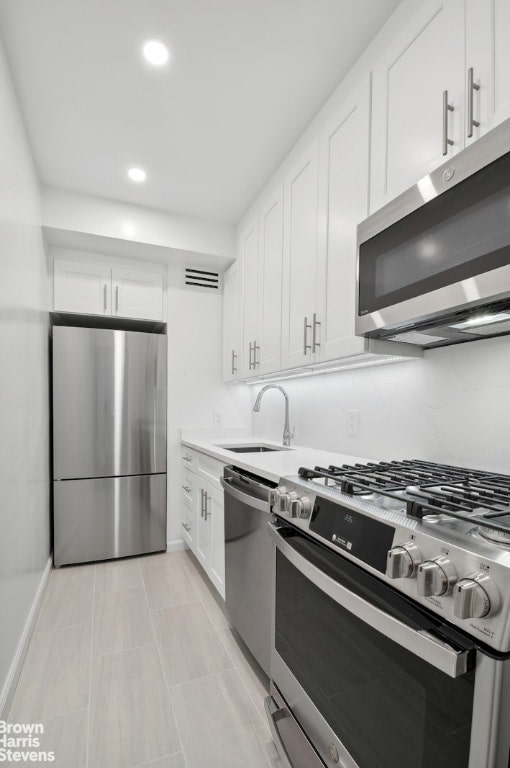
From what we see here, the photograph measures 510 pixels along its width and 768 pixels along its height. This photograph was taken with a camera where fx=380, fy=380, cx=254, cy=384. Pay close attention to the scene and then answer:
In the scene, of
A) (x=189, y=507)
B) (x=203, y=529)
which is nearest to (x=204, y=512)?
(x=203, y=529)

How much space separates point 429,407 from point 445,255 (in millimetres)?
706

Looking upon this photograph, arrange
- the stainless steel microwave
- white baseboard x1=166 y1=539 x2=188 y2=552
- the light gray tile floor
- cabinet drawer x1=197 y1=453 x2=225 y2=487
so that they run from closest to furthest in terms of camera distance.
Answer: the stainless steel microwave < the light gray tile floor < cabinet drawer x1=197 y1=453 x2=225 y2=487 < white baseboard x1=166 y1=539 x2=188 y2=552

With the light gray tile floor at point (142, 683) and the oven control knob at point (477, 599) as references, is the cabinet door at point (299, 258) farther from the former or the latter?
the light gray tile floor at point (142, 683)

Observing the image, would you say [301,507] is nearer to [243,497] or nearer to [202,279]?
[243,497]

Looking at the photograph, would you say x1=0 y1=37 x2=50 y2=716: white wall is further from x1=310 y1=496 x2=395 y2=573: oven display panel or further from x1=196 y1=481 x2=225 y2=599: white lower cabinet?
x1=310 y1=496 x2=395 y2=573: oven display panel

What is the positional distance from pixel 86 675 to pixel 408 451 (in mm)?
1709

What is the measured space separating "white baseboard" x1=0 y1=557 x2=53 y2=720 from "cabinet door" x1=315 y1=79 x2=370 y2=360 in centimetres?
182

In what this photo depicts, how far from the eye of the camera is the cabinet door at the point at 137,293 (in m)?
2.97

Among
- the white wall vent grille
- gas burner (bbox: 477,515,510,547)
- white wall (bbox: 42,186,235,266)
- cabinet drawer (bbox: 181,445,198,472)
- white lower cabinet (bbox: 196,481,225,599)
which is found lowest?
white lower cabinet (bbox: 196,481,225,599)

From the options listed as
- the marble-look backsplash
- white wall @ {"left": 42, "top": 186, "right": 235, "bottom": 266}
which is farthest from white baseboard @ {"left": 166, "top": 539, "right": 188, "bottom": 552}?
white wall @ {"left": 42, "top": 186, "right": 235, "bottom": 266}

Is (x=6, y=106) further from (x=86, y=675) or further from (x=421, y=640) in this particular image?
(x=86, y=675)

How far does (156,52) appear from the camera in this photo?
5.22 feet

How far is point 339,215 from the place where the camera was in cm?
166

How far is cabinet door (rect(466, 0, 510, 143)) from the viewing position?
961 millimetres
